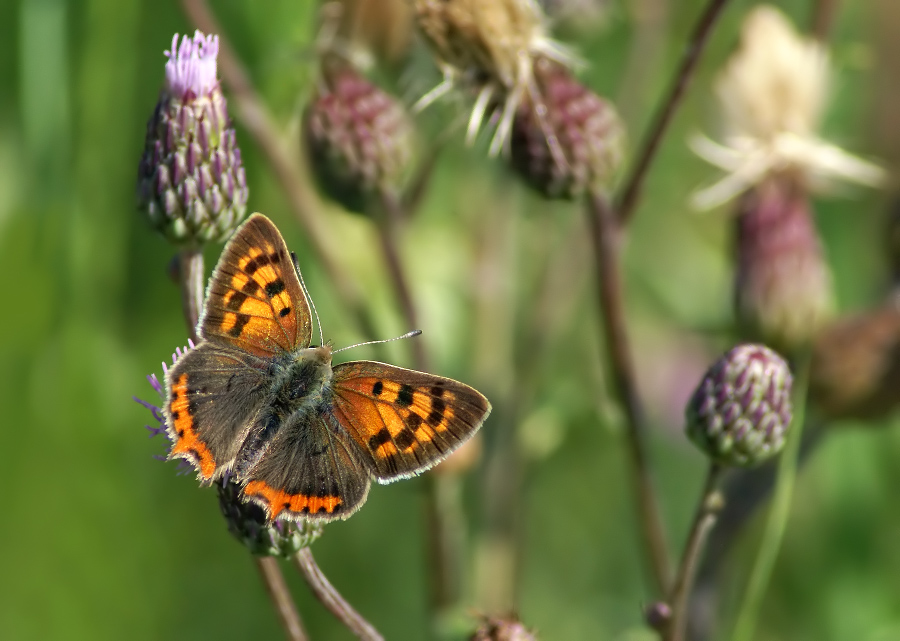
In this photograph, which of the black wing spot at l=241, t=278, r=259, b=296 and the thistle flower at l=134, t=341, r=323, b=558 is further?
the black wing spot at l=241, t=278, r=259, b=296

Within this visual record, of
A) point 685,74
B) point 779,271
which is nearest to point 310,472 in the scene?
point 685,74

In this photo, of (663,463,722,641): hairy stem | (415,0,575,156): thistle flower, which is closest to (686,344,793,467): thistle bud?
(663,463,722,641): hairy stem

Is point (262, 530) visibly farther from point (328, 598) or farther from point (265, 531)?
point (328, 598)

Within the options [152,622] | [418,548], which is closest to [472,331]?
[418,548]

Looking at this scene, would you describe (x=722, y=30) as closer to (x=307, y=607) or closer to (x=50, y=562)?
(x=307, y=607)

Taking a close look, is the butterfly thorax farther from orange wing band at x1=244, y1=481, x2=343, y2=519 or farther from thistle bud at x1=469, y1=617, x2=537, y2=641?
thistle bud at x1=469, y1=617, x2=537, y2=641
